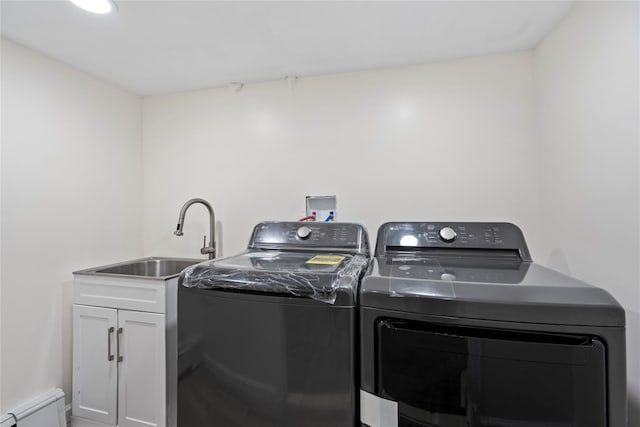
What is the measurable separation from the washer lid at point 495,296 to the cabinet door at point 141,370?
1.36m

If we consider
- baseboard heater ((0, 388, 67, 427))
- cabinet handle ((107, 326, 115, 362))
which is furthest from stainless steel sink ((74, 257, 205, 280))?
baseboard heater ((0, 388, 67, 427))

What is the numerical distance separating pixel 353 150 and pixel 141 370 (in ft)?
6.09

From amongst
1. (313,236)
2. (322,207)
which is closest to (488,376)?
(313,236)

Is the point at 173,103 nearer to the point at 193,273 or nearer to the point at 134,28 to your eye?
the point at 134,28

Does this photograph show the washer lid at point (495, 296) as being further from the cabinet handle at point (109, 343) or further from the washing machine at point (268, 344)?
the cabinet handle at point (109, 343)

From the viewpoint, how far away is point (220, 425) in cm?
109

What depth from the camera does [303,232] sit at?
5.23ft

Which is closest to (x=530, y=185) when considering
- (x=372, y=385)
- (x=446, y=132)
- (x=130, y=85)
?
(x=446, y=132)

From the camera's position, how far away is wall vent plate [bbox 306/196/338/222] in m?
1.99

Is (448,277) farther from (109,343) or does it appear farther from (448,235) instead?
(109,343)

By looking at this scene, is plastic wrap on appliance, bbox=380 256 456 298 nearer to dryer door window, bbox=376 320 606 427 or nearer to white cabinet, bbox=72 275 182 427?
dryer door window, bbox=376 320 606 427

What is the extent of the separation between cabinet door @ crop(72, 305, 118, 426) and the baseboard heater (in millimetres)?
75

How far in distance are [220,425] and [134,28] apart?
6.22 feet

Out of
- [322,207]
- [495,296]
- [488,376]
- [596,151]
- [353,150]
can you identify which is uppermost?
[353,150]
